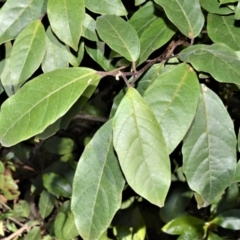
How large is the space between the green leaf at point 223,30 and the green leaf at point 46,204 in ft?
3.16

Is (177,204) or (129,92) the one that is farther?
(177,204)

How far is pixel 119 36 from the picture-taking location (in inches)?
42.1

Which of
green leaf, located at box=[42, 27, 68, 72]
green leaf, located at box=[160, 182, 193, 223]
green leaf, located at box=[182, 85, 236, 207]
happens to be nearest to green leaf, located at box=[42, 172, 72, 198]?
green leaf, located at box=[160, 182, 193, 223]

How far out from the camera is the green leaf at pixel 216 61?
3.09 ft

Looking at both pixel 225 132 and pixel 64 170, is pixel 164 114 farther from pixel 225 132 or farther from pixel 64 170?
pixel 64 170

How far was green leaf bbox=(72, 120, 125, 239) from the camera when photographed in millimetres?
1066

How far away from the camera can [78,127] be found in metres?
2.22

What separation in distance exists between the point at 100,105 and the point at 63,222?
1.35 feet

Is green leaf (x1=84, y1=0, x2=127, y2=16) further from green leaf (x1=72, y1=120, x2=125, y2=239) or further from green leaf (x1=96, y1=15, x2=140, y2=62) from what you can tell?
green leaf (x1=72, y1=120, x2=125, y2=239)

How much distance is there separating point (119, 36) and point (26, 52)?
23cm

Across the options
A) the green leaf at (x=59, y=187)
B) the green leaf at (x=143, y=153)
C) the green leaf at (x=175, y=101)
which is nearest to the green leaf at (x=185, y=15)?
the green leaf at (x=175, y=101)

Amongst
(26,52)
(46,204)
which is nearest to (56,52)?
(26,52)

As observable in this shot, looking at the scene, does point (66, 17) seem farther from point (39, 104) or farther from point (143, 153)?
point (143, 153)

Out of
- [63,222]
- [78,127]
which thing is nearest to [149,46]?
[63,222]
